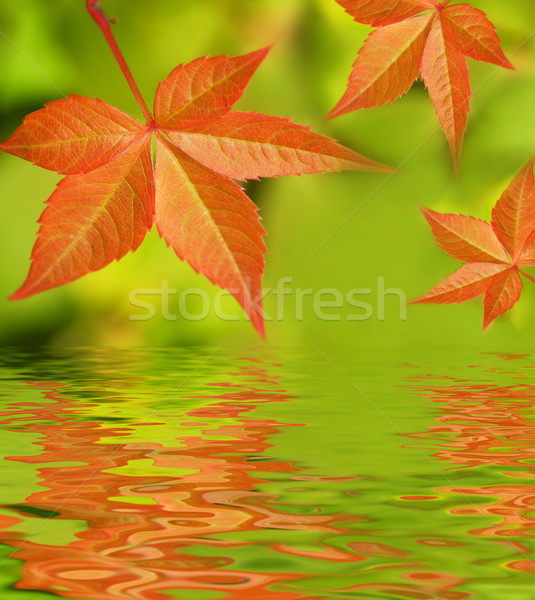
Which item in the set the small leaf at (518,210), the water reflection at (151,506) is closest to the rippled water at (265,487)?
the water reflection at (151,506)

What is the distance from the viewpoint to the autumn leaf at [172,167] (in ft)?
0.77

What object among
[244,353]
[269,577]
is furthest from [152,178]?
[244,353]

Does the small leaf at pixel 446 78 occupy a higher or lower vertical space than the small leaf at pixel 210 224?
higher

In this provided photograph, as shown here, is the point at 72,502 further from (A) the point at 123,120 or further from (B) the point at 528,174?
(B) the point at 528,174

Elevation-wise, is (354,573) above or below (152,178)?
below

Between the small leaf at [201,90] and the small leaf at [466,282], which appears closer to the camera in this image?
the small leaf at [201,90]

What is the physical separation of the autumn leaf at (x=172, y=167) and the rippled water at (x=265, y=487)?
3.5 inches

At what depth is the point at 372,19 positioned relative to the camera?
0.30 meters

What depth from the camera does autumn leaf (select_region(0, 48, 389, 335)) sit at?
9.2 inches

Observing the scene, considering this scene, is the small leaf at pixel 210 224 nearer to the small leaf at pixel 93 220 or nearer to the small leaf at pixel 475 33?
the small leaf at pixel 93 220

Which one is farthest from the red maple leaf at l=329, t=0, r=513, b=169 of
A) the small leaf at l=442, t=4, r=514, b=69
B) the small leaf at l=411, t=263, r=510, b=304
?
the small leaf at l=411, t=263, r=510, b=304

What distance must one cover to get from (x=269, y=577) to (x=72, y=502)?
108 mm

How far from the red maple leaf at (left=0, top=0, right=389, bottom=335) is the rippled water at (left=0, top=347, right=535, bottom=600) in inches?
3.5

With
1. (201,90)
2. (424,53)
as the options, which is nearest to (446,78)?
(424,53)
